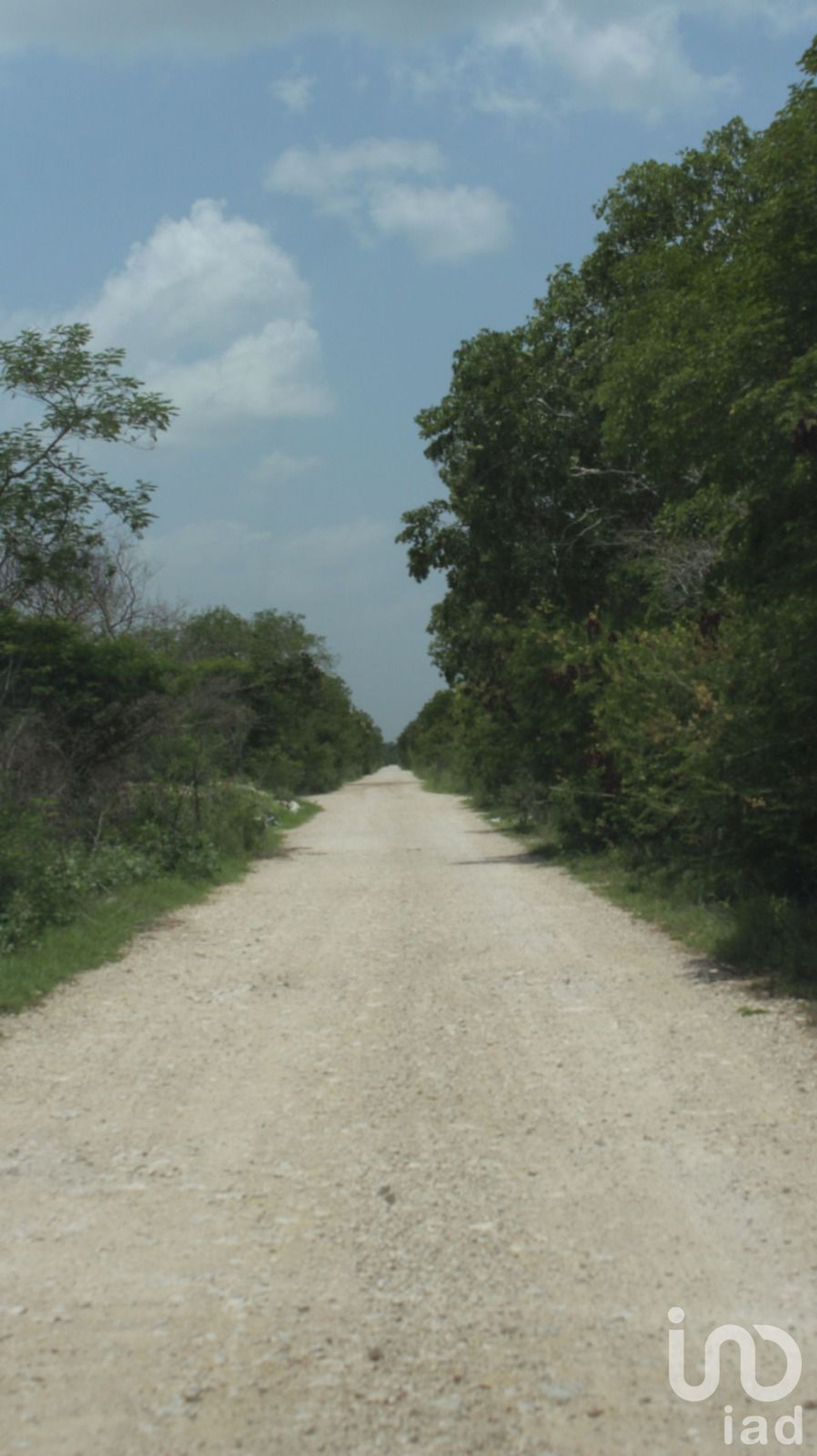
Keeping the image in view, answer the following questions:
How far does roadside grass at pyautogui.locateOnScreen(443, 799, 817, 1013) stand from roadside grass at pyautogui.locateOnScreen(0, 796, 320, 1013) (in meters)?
5.27

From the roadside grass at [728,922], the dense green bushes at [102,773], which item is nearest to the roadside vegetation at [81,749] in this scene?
the dense green bushes at [102,773]

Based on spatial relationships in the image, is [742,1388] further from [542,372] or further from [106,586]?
[106,586]

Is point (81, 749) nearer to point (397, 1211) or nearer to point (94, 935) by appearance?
point (94, 935)

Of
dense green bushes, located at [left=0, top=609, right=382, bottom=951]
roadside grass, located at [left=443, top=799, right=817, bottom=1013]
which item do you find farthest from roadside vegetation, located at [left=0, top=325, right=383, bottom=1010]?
roadside grass, located at [left=443, top=799, right=817, bottom=1013]

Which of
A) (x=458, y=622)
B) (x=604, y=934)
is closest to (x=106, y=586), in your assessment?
(x=458, y=622)

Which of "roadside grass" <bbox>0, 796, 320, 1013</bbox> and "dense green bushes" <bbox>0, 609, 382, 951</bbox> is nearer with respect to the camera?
"roadside grass" <bbox>0, 796, 320, 1013</bbox>

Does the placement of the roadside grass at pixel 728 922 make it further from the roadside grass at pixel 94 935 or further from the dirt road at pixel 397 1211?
the roadside grass at pixel 94 935

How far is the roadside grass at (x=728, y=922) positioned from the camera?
10.5m

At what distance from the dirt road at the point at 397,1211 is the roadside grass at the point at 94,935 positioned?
0.30m

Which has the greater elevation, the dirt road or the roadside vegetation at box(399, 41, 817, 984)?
the roadside vegetation at box(399, 41, 817, 984)

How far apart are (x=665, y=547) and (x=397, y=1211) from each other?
14237mm

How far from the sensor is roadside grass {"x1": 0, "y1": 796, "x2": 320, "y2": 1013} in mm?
10336

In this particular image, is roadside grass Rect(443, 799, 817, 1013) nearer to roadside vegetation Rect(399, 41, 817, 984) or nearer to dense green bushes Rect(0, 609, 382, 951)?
roadside vegetation Rect(399, 41, 817, 984)

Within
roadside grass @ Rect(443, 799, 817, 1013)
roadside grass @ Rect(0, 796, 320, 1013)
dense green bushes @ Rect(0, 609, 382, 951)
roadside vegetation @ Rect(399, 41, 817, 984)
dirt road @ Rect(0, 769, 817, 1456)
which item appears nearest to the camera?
dirt road @ Rect(0, 769, 817, 1456)
